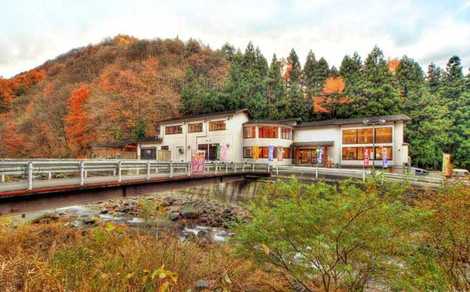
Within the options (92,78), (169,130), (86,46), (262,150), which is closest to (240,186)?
(262,150)

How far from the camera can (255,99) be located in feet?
148

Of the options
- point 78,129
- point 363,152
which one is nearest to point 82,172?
point 363,152

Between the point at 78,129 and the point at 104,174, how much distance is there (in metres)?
40.0

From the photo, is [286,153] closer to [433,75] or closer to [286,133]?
[286,133]

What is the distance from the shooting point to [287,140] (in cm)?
3556

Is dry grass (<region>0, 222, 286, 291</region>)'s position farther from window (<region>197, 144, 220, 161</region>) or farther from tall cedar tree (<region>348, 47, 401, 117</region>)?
tall cedar tree (<region>348, 47, 401, 117</region>)

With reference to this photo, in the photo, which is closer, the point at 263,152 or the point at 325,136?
the point at 263,152

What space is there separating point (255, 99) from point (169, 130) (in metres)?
16.5

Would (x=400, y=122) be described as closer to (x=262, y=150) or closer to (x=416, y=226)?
(x=262, y=150)

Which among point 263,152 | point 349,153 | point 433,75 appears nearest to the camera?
point 349,153

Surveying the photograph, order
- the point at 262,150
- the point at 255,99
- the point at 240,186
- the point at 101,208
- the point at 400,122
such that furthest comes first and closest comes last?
the point at 255,99
the point at 262,150
the point at 400,122
the point at 240,186
the point at 101,208

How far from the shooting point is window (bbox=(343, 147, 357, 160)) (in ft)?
104

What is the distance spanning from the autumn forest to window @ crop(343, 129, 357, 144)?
30.5 ft

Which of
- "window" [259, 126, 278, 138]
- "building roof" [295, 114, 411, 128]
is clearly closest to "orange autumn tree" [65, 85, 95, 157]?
"window" [259, 126, 278, 138]
